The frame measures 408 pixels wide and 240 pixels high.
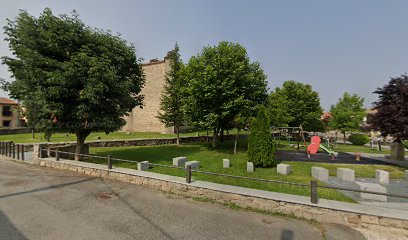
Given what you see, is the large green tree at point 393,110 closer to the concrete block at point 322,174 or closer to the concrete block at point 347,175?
the concrete block at point 347,175

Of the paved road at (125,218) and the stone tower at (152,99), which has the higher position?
the stone tower at (152,99)

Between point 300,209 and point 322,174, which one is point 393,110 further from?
point 300,209

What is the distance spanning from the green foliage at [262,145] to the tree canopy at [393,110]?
22.4 ft

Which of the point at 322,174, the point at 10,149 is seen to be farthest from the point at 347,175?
the point at 10,149

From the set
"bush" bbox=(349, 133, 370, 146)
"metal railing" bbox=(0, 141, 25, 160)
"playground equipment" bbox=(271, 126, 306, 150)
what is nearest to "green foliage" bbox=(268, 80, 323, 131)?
"playground equipment" bbox=(271, 126, 306, 150)

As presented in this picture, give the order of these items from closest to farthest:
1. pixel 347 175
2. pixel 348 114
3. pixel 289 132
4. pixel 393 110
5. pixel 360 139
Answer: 1. pixel 347 175
2. pixel 393 110
3. pixel 289 132
4. pixel 360 139
5. pixel 348 114

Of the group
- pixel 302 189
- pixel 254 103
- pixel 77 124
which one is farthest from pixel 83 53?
pixel 254 103

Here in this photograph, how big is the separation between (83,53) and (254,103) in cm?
1304

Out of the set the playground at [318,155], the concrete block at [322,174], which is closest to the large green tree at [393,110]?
the playground at [318,155]

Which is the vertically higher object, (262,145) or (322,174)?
(262,145)

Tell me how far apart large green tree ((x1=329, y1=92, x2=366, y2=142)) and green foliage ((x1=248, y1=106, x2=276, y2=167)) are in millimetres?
31046

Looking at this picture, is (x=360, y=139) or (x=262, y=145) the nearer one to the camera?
(x=262, y=145)

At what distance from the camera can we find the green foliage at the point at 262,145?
42.1 feet

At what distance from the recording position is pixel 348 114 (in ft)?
120
